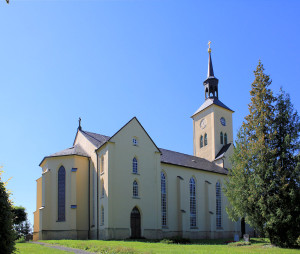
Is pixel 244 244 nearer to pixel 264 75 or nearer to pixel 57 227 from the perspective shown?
pixel 264 75

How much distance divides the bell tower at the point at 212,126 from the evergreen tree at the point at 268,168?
73.1 ft

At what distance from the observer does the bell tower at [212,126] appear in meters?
49.5

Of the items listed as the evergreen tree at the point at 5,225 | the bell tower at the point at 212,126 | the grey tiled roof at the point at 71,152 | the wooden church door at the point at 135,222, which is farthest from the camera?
the bell tower at the point at 212,126

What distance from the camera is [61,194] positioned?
34.5m

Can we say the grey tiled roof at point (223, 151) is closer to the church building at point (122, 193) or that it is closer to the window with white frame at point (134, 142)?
the church building at point (122, 193)

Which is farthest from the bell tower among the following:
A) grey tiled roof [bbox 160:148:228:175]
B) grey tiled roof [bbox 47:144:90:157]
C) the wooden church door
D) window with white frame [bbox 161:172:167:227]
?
grey tiled roof [bbox 47:144:90:157]

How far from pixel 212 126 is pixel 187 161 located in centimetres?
929

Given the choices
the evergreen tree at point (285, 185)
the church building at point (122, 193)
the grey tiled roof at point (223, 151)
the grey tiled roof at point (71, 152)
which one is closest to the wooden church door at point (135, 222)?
the church building at point (122, 193)

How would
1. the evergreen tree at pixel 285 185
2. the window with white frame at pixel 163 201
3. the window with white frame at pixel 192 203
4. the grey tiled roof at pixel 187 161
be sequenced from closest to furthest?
the evergreen tree at pixel 285 185 < the window with white frame at pixel 163 201 < the window with white frame at pixel 192 203 < the grey tiled roof at pixel 187 161

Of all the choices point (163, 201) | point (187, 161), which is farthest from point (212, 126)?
point (163, 201)

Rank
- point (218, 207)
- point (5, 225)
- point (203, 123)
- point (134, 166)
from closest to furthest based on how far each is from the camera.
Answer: point (5, 225) < point (134, 166) < point (218, 207) < point (203, 123)

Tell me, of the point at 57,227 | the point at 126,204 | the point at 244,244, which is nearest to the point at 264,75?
the point at 244,244

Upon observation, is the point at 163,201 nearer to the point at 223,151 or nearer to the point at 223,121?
the point at 223,151

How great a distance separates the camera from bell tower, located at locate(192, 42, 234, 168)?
49.5 meters
